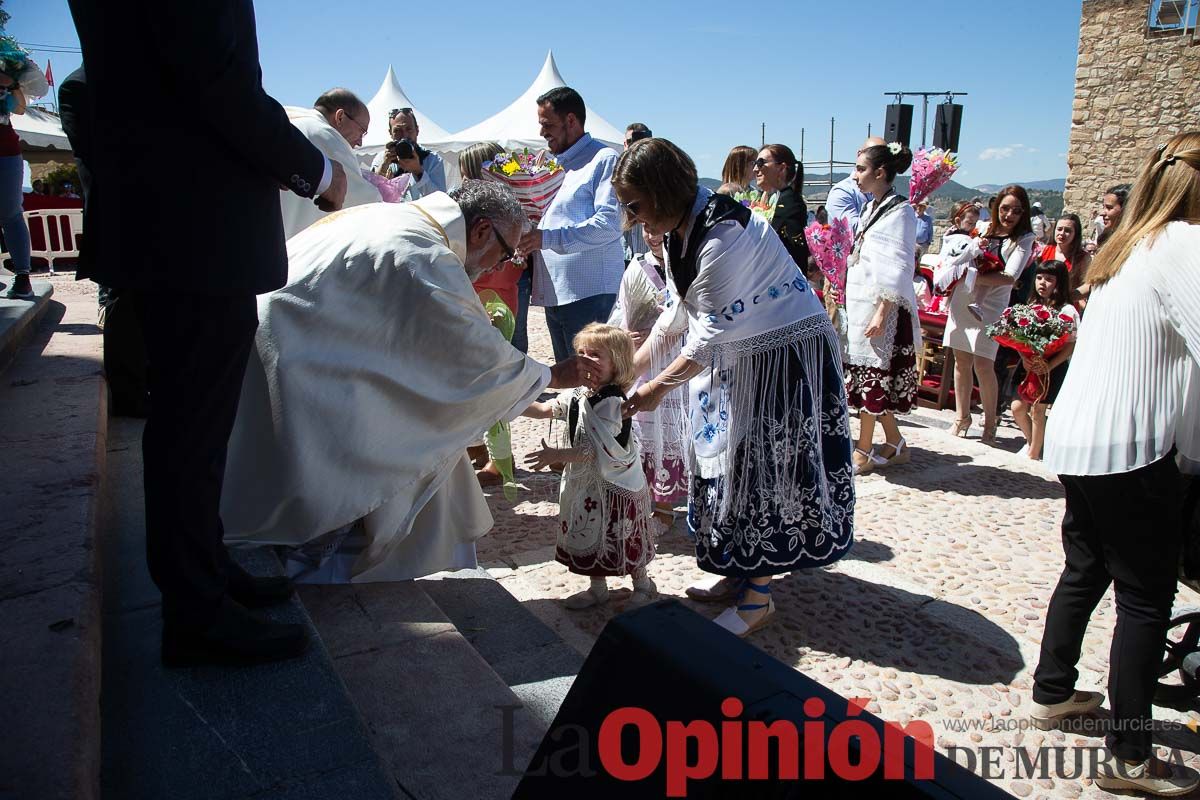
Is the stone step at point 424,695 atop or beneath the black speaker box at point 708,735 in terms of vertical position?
beneath

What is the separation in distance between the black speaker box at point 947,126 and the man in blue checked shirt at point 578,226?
58.1ft

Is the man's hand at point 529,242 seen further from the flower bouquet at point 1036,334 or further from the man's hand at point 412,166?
the flower bouquet at point 1036,334

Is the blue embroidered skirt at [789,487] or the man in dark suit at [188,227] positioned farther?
the blue embroidered skirt at [789,487]

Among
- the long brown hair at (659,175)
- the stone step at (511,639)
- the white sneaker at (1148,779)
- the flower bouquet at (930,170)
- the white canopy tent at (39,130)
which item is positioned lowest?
the white sneaker at (1148,779)

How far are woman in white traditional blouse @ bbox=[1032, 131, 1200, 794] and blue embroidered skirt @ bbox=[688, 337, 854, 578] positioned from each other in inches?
35.2

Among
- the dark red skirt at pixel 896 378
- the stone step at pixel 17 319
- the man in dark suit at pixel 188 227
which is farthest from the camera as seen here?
the dark red skirt at pixel 896 378

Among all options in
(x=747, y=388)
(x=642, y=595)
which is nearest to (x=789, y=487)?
(x=747, y=388)

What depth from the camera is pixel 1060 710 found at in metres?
2.75

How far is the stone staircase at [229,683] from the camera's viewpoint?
1.66 meters

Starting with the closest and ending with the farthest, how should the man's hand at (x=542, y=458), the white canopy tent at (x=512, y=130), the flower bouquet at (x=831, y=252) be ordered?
1. the man's hand at (x=542, y=458)
2. the flower bouquet at (x=831, y=252)
3. the white canopy tent at (x=512, y=130)

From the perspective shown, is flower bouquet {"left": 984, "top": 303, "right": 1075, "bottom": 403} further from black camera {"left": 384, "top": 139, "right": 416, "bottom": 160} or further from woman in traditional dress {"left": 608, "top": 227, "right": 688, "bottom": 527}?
black camera {"left": 384, "top": 139, "right": 416, "bottom": 160}

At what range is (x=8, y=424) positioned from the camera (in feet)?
11.0

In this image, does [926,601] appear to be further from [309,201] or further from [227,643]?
[309,201]

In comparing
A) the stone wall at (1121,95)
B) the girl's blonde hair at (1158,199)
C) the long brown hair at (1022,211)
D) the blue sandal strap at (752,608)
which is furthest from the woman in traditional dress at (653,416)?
the stone wall at (1121,95)
